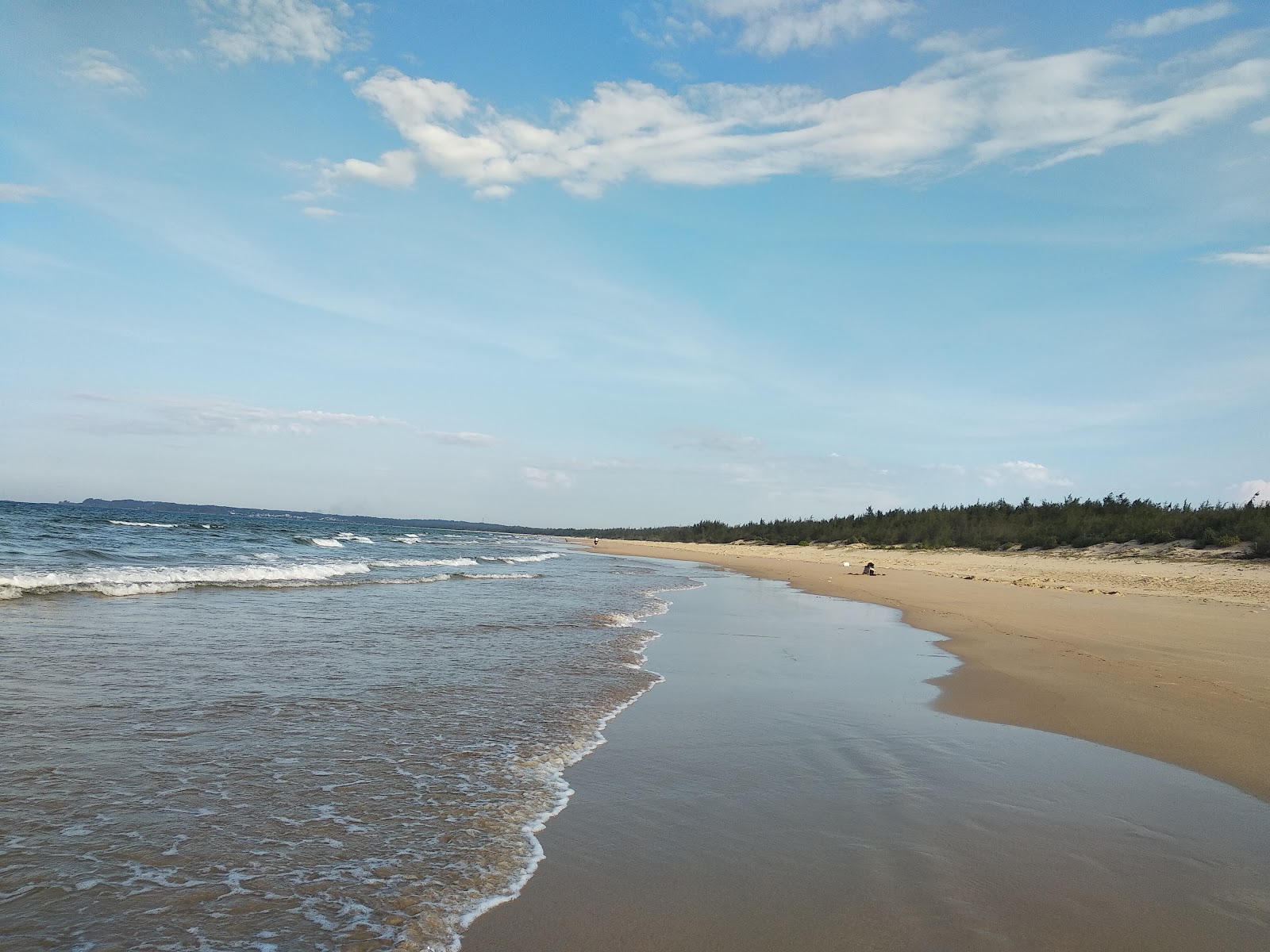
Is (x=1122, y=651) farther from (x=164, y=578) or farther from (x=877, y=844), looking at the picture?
(x=164, y=578)

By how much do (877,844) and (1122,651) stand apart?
7.75 meters

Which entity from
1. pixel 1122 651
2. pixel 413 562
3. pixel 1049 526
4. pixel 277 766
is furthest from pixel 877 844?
pixel 1049 526

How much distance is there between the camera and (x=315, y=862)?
11.1 ft

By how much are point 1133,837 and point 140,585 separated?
51.7 ft

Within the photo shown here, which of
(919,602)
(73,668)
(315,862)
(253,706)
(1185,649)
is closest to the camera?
(315,862)

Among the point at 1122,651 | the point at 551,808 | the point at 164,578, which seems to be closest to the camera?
the point at 551,808

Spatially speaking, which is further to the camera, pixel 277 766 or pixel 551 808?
pixel 277 766

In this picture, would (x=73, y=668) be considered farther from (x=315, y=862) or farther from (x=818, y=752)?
(x=818, y=752)

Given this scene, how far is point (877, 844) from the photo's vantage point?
147 inches

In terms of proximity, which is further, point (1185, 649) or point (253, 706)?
point (1185, 649)

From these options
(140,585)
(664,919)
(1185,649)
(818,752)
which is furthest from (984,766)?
(140,585)

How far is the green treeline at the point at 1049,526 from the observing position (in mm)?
24062

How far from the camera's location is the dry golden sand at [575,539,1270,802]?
5980 mm

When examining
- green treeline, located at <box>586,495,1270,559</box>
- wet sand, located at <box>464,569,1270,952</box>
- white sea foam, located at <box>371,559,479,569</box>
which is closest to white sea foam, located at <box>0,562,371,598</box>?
white sea foam, located at <box>371,559,479,569</box>
